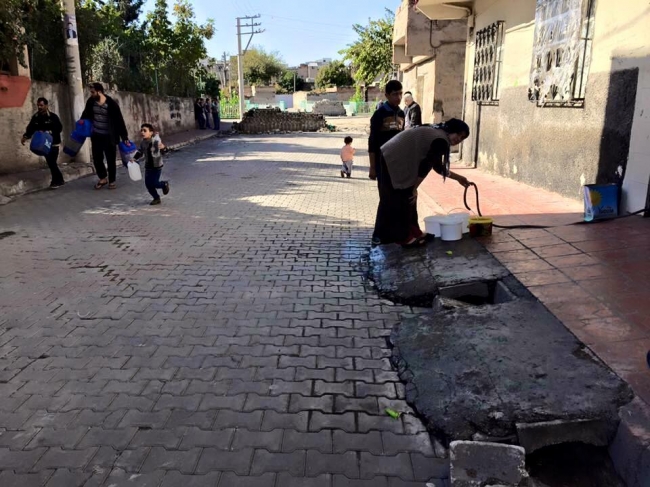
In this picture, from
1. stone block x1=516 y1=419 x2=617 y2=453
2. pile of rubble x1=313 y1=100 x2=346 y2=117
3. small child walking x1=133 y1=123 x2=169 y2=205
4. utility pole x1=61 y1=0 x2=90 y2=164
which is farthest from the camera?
pile of rubble x1=313 y1=100 x2=346 y2=117

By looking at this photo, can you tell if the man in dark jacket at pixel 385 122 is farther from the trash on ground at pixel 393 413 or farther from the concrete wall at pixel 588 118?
the trash on ground at pixel 393 413

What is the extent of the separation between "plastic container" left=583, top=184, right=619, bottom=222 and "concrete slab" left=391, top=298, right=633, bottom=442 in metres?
2.53

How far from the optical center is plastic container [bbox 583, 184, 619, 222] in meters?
5.57

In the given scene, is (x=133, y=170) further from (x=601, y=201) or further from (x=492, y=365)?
(x=492, y=365)

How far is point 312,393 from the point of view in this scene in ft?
9.82

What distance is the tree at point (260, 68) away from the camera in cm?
7606

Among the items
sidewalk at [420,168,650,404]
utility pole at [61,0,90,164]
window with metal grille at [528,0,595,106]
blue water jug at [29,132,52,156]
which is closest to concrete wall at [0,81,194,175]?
utility pole at [61,0,90,164]

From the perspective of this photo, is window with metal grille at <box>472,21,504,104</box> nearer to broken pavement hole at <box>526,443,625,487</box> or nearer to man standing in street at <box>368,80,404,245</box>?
man standing in street at <box>368,80,404,245</box>

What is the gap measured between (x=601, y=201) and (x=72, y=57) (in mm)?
10638

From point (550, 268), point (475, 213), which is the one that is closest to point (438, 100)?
point (475, 213)

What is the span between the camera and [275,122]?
1132 inches

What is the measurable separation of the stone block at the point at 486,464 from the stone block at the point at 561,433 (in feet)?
0.62

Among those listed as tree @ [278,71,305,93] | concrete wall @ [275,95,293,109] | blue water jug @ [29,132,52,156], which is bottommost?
blue water jug @ [29,132,52,156]

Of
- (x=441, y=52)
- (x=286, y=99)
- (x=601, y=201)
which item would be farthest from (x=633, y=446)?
(x=286, y=99)
